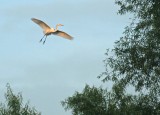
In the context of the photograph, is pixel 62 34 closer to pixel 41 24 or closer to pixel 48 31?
pixel 48 31

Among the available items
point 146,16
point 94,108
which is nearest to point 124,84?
point 146,16

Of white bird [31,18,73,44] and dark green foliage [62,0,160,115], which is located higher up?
dark green foliage [62,0,160,115]

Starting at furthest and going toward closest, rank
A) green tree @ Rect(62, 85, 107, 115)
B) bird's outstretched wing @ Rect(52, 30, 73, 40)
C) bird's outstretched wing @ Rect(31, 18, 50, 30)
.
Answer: green tree @ Rect(62, 85, 107, 115) < bird's outstretched wing @ Rect(31, 18, 50, 30) < bird's outstretched wing @ Rect(52, 30, 73, 40)

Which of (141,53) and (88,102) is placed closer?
(141,53)

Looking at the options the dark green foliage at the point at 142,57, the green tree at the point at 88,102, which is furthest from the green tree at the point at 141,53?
the green tree at the point at 88,102

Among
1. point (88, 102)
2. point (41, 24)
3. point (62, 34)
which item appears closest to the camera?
point (62, 34)

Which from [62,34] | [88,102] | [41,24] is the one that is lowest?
[62,34]

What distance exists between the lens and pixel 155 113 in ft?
126

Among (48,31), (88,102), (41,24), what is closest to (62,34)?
(48,31)

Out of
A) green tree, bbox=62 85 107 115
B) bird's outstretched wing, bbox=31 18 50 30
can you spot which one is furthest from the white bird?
green tree, bbox=62 85 107 115

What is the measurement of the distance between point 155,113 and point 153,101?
35.1 inches

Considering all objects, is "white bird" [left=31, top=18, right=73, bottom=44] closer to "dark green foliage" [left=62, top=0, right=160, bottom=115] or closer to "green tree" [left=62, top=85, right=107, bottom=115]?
"dark green foliage" [left=62, top=0, right=160, bottom=115]

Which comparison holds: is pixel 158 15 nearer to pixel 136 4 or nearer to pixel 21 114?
pixel 136 4

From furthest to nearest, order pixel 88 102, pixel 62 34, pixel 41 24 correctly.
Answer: pixel 88 102
pixel 41 24
pixel 62 34
